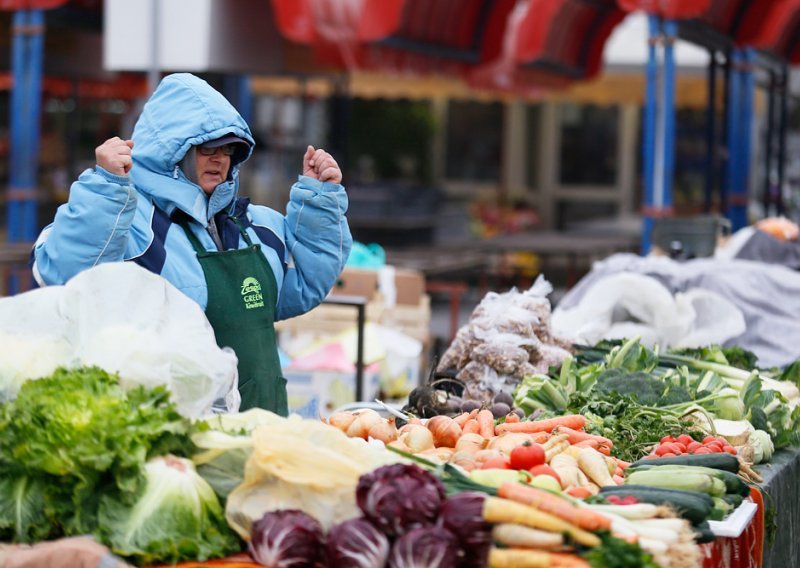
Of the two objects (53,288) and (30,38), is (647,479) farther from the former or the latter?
(30,38)

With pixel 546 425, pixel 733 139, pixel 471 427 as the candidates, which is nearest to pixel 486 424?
pixel 471 427

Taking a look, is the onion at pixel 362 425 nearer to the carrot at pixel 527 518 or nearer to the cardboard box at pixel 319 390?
the carrot at pixel 527 518

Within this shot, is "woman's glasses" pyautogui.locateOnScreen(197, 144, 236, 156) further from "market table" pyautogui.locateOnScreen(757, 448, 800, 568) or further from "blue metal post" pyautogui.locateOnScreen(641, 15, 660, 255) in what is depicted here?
"blue metal post" pyautogui.locateOnScreen(641, 15, 660, 255)

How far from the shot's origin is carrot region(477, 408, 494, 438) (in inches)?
189

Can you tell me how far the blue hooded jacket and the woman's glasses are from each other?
0.21 feet

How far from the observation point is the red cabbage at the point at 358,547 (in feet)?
10.4

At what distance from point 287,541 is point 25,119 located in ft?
32.2

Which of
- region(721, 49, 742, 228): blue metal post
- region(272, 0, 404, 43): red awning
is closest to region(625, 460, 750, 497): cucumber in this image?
region(272, 0, 404, 43): red awning

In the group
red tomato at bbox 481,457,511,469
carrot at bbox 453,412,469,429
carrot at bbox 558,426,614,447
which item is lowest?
carrot at bbox 453,412,469,429

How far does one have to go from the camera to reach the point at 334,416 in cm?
489

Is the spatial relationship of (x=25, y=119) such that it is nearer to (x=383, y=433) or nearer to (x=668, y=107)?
(x=668, y=107)

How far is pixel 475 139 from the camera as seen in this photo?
87.8ft

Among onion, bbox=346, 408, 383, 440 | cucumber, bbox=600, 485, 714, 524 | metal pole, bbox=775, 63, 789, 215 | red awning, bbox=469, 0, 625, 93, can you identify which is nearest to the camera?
cucumber, bbox=600, 485, 714, 524

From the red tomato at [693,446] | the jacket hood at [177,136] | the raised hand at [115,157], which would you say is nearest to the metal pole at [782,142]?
the red tomato at [693,446]
